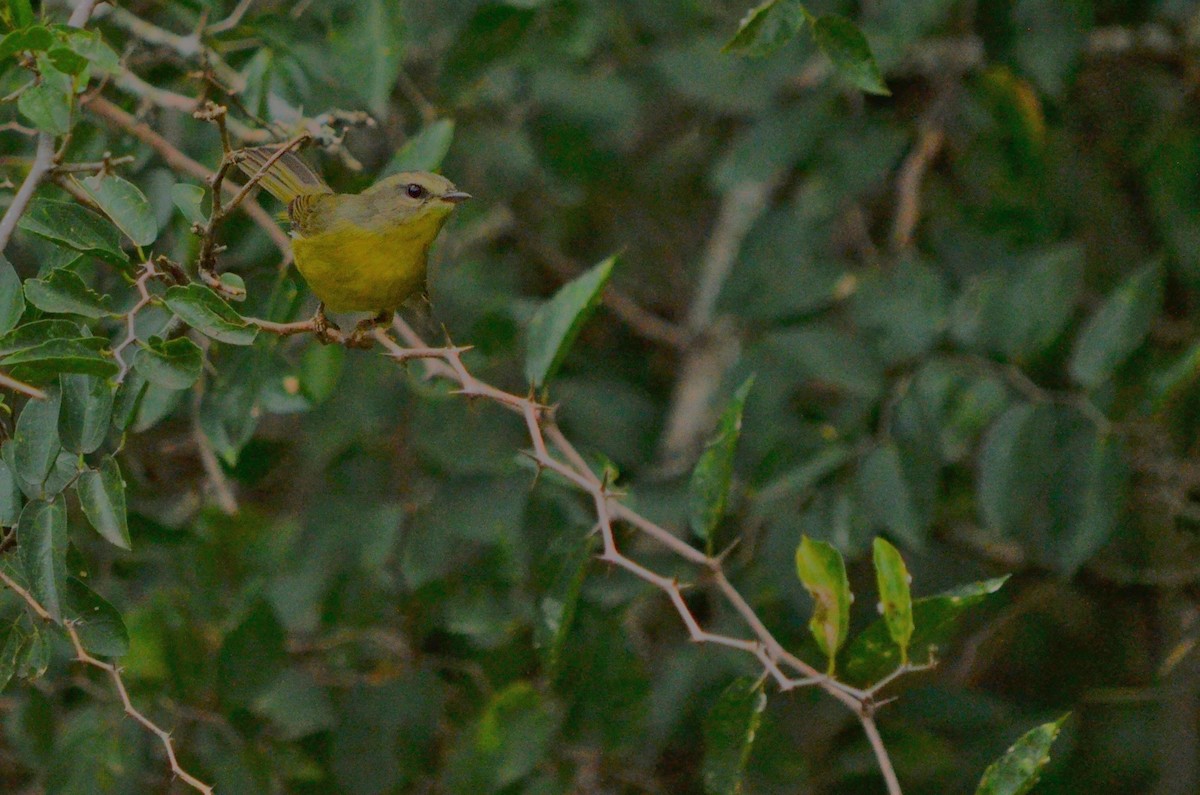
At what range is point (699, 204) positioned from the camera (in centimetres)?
448

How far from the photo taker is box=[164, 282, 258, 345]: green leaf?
1.58 metres

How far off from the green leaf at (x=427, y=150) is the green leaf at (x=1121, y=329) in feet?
4.20

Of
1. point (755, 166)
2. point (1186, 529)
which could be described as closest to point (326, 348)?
point (755, 166)

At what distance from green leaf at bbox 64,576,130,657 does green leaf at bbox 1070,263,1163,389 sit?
1.81m

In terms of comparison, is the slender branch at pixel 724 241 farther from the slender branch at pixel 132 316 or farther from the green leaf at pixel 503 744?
the slender branch at pixel 132 316

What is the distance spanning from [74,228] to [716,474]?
0.93 meters

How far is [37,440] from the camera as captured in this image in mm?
1586

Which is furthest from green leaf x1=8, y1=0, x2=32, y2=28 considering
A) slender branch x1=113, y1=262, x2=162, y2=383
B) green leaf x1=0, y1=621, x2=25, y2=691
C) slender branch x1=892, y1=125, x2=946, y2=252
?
slender branch x1=892, y1=125, x2=946, y2=252

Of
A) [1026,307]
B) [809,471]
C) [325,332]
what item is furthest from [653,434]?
[325,332]

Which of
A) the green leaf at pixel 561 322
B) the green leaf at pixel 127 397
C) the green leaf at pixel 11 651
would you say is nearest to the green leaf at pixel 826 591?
the green leaf at pixel 561 322

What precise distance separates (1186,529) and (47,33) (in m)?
2.50

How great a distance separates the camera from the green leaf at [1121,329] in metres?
2.55

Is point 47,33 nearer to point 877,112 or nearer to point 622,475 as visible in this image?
point 622,475

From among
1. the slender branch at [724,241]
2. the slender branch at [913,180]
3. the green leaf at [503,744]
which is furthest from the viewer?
the slender branch at [724,241]
